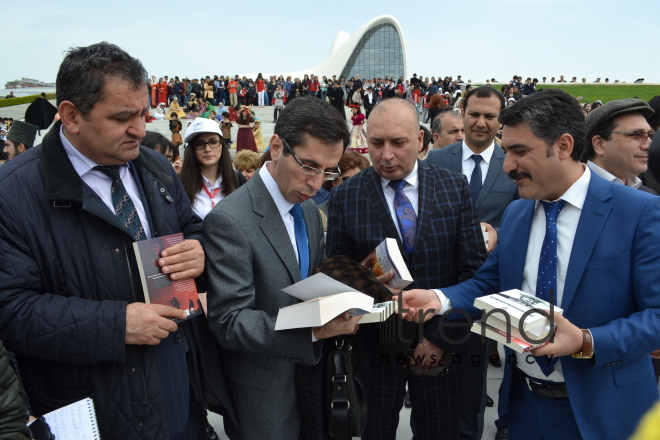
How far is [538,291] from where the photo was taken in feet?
6.75

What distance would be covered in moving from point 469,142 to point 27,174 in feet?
10.7

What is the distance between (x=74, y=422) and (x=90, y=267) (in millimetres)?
539

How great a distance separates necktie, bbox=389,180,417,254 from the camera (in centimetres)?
259

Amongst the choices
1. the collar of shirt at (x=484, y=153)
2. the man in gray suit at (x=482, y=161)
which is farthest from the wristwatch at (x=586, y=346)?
the collar of shirt at (x=484, y=153)

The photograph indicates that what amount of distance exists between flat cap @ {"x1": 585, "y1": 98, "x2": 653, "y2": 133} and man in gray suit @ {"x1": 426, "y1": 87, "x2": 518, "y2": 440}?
2.20ft

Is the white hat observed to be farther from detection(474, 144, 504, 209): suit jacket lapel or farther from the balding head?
detection(474, 144, 504, 209): suit jacket lapel

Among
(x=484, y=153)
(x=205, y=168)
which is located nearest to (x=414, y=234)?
(x=484, y=153)

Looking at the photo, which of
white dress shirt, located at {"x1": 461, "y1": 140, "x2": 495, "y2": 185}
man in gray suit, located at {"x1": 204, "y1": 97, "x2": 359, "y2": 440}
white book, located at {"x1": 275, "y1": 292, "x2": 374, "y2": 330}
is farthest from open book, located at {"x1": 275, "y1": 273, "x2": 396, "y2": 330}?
white dress shirt, located at {"x1": 461, "y1": 140, "x2": 495, "y2": 185}

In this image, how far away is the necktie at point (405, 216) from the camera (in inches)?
102

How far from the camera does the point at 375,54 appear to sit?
6869 cm

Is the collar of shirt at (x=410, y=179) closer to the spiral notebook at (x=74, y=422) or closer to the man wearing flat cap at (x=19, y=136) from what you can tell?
the spiral notebook at (x=74, y=422)

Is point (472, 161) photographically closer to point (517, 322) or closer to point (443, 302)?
point (443, 302)

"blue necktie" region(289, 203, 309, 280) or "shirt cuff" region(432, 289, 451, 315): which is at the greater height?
"blue necktie" region(289, 203, 309, 280)

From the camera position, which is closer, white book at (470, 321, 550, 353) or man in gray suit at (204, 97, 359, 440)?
white book at (470, 321, 550, 353)
